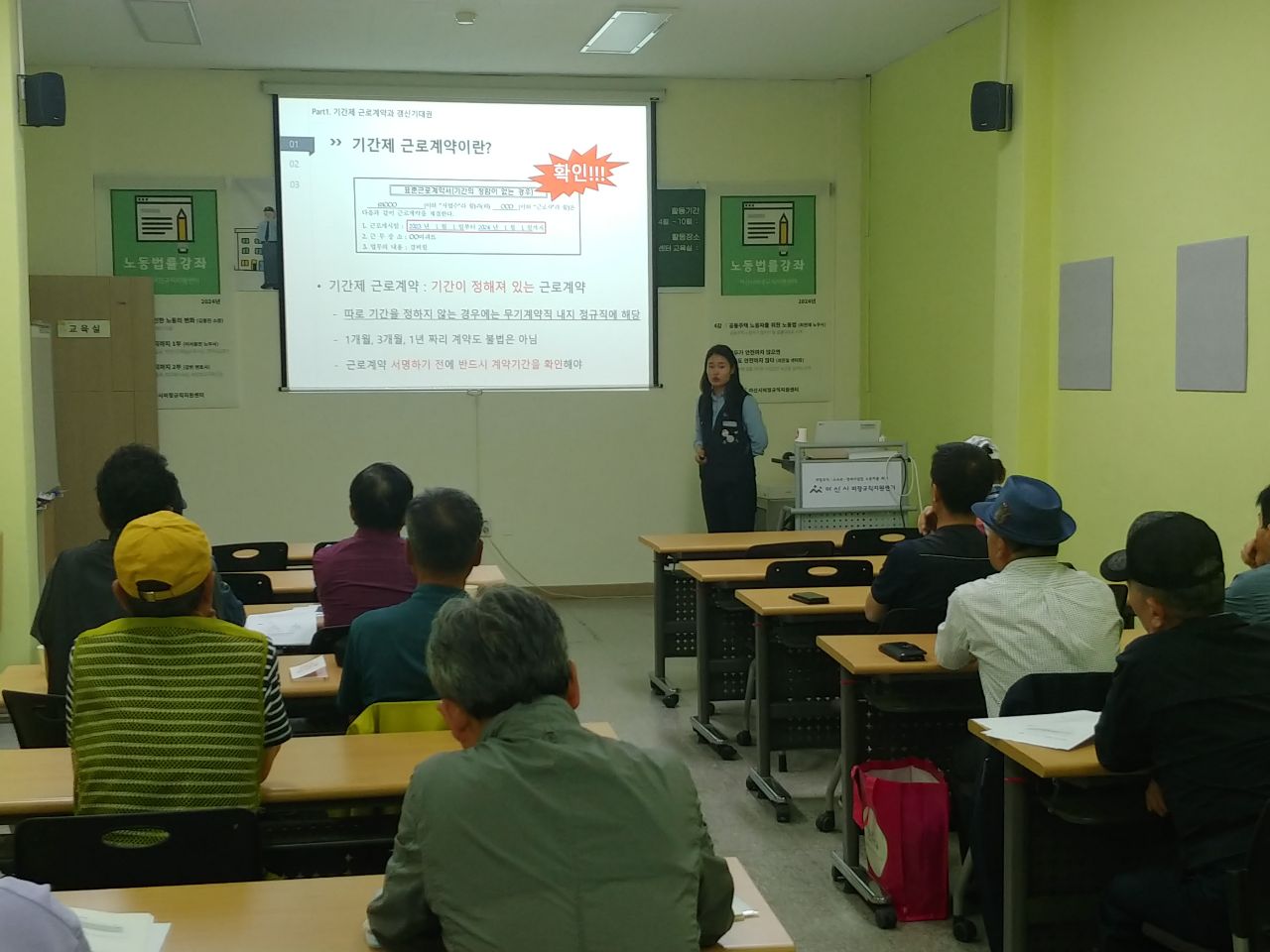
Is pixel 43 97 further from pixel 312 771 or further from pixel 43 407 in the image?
pixel 312 771

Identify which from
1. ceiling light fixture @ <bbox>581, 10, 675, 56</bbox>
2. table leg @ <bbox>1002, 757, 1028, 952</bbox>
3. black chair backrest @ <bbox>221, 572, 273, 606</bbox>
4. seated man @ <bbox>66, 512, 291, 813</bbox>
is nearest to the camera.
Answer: seated man @ <bbox>66, 512, 291, 813</bbox>

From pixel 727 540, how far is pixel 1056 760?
3.29m

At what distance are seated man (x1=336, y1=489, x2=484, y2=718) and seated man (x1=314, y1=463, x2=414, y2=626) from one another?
805 millimetres

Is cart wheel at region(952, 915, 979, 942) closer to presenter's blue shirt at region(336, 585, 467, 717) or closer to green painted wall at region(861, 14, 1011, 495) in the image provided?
presenter's blue shirt at region(336, 585, 467, 717)

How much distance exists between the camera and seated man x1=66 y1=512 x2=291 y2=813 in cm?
216

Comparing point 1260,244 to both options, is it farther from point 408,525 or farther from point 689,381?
point 689,381

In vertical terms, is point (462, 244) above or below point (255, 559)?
above

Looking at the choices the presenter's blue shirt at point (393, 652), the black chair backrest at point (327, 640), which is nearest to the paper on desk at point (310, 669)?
the black chair backrest at point (327, 640)

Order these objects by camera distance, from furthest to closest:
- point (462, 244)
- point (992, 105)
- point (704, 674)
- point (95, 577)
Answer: point (462, 244) → point (992, 105) → point (704, 674) → point (95, 577)

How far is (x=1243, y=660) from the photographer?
88.3 inches

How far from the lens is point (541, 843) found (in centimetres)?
147

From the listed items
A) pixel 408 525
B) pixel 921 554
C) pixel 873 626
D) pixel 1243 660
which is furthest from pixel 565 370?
pixel 1243 660

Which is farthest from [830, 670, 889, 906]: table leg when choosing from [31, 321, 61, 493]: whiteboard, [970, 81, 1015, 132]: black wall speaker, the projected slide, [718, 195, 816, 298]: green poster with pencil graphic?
[718, 195, 816, 298]: green poster with pencil graphic

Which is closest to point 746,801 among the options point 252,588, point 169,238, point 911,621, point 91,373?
point 911,621
